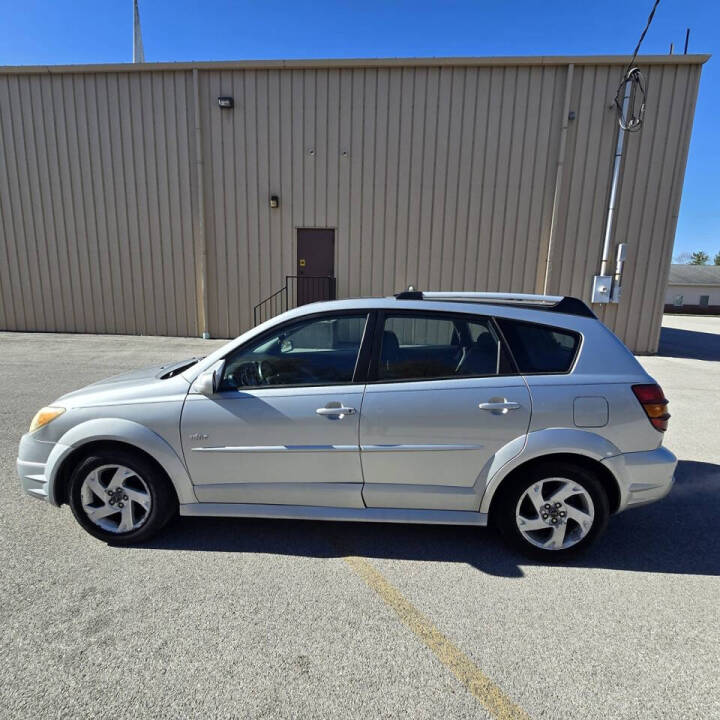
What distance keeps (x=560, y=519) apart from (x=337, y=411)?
1.50m

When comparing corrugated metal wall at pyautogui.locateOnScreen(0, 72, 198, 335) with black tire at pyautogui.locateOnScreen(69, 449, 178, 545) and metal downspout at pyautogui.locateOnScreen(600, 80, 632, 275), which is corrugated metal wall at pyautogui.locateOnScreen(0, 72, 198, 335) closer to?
black tire at pyautogui.locateOnScreen(69, 449, 178, 545)

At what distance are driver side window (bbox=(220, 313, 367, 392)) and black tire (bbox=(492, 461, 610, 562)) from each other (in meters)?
1.23

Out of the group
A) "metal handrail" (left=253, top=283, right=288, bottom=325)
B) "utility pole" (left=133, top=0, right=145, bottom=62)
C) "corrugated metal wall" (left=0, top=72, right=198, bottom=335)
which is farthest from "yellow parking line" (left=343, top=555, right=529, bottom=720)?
"utility pole" (left=133, top=0, right=145, bottom=62)

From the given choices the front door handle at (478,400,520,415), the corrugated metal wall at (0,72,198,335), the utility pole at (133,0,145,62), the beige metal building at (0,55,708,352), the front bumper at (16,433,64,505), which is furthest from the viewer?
the utility pole at (133,0,145,62)

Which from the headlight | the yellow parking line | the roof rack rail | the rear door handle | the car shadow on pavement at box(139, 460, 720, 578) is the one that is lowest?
the car shadow on pavement at box(139, 460, 720, 578)

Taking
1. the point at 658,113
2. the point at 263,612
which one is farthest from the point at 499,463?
the point at 658,113

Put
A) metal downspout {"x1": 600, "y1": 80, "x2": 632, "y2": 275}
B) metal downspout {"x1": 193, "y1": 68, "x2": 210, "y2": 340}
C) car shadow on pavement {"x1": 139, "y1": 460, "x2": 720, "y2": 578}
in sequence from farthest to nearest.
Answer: metal downspout {"x1": 193, "y1": 68, "x2": 210, "y2": 340}
metal downspout {"x1": 600, "y1": 80, "x2": 632, "y2": 275}
car shadow on pavement {"x1": 139, "y1": 460, "x2": 720, "y2": 578}

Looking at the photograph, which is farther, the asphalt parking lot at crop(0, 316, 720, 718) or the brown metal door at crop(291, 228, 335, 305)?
the brown metal door at crop(291, 228, 335, 305)

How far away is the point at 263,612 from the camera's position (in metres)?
2.15

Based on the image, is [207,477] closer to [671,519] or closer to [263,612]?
[263,612]

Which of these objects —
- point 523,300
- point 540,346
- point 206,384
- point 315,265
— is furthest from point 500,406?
point 315,265

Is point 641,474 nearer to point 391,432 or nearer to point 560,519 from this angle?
point 560,519

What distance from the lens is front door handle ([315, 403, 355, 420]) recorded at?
8.31ft

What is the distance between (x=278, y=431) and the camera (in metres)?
2.57
